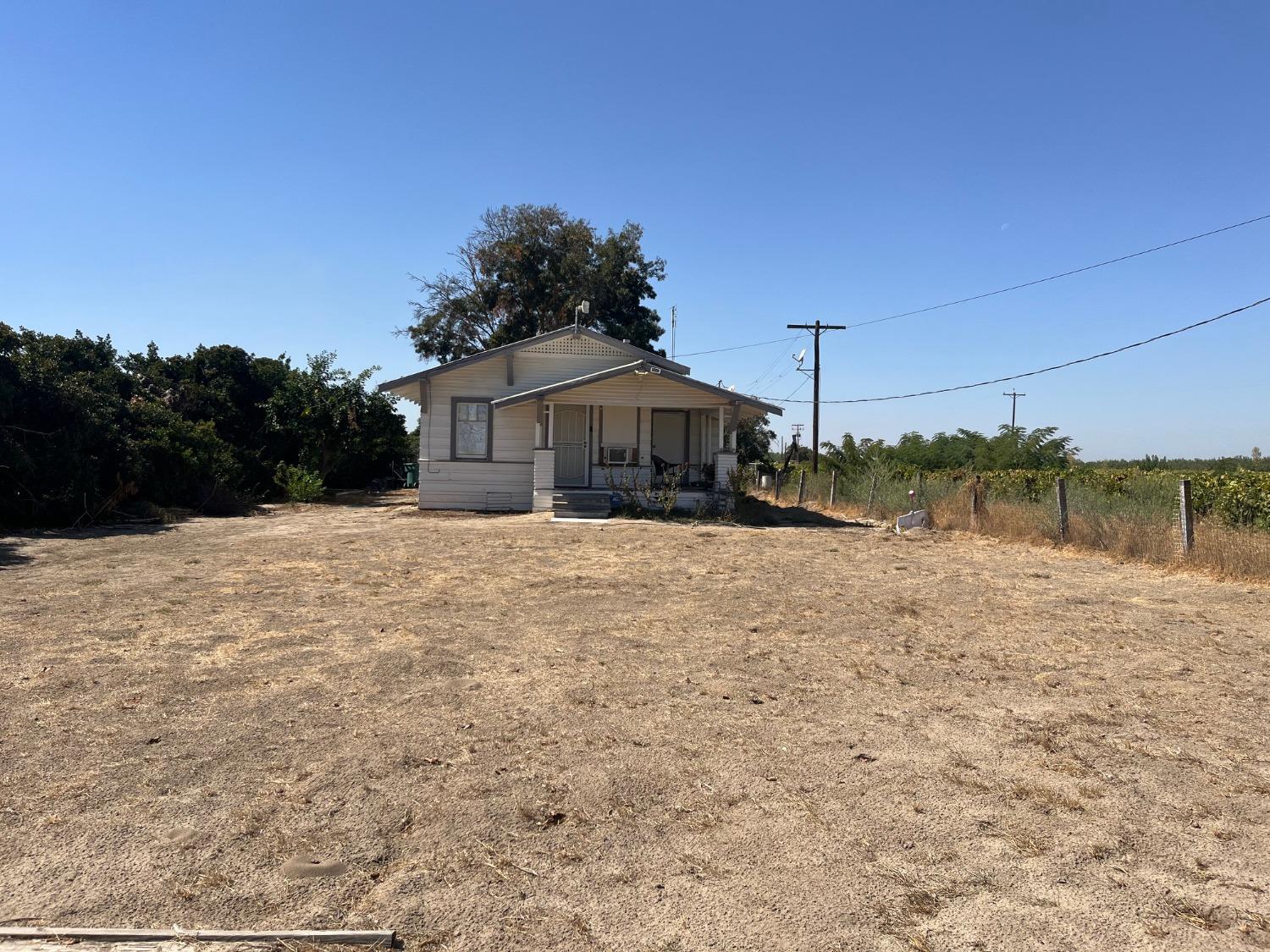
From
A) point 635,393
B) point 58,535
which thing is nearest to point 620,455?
point 635,393

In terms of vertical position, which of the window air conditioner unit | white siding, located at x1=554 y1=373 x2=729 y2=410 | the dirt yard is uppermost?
white siding, located at x1=554 y1=373 x2=729 y2=410

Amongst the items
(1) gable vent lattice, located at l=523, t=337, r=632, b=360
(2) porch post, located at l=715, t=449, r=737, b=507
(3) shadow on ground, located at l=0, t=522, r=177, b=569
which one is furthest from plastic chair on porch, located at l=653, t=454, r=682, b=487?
(3) shadow on ground, located at l=0, t=522, r=177, b=569

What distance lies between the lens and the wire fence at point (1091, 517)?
34.7 feet

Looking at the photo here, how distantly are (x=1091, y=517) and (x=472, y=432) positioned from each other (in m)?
13.5

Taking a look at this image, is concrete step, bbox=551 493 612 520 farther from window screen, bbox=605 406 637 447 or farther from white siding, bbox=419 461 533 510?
white siding, bbox=419 461 533 510

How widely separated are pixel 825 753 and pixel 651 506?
13711mm

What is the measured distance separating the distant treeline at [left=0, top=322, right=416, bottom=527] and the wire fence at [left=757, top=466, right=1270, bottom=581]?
1609cm

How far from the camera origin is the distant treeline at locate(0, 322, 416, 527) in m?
14.9

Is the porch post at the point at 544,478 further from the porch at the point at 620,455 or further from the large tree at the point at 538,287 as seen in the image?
A: the large tree at the point at 538,287

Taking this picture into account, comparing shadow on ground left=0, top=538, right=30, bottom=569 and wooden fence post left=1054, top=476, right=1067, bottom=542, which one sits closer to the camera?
shadow on ground left=0, top=538, right=30, bottom=569

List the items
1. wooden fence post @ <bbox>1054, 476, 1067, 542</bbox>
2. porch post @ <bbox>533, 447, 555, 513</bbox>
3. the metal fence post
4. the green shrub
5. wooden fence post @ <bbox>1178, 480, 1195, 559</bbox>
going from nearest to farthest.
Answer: wooden fence post @ <bbox>1178, 480, 1195, 559</bbox>
wooden fence post @ <bbox>1054, 476, 1067, 542</bbox>
the metal fence post
porch post @ <bbox>533, 447, 555, 513</bbox>
the green shrub

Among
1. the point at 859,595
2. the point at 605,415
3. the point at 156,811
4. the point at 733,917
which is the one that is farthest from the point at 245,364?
the point at 733,917

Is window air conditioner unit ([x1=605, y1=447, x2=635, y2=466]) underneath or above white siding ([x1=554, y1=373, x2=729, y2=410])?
underneath

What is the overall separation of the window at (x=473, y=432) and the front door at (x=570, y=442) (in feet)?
5.52
